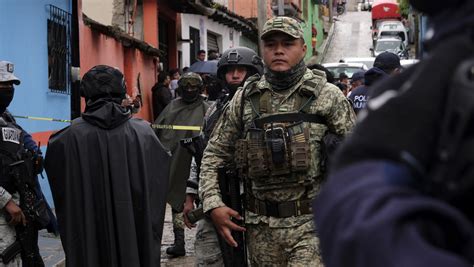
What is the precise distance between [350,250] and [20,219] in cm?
444

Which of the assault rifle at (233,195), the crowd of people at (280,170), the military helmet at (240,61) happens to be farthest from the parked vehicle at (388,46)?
the assault rifle at (233,195)

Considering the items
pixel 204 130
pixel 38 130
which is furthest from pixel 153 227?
pixel 38 130

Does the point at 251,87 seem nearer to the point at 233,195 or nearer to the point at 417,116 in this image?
the point at 233,195

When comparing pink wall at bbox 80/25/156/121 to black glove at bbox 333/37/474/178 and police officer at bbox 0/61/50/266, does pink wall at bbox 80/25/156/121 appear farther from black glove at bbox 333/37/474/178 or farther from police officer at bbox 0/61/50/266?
black glove at bbox 333/37/474/178

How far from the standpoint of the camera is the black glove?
133 cm

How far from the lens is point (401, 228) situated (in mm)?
1281

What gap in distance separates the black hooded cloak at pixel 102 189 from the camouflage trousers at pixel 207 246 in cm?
62

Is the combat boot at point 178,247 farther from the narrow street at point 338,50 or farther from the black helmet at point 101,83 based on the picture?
the black helmet at point 101,83

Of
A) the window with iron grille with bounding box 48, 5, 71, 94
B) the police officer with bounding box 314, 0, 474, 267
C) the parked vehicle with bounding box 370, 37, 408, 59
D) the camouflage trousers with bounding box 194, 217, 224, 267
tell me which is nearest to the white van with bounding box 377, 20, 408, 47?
the parked vehicle with bounding box 370, 37, 408, 59

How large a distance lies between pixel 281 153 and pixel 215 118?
1841 mm

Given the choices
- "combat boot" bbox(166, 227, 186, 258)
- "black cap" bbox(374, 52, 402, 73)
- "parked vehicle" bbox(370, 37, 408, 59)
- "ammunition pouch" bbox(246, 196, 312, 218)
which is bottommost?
"combat boot" bbox(166, 227, 186, 258)

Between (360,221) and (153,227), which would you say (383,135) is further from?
(153,227)

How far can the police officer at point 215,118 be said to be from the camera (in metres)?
6.27

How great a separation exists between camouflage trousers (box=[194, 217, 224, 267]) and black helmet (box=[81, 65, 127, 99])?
3.85ft
